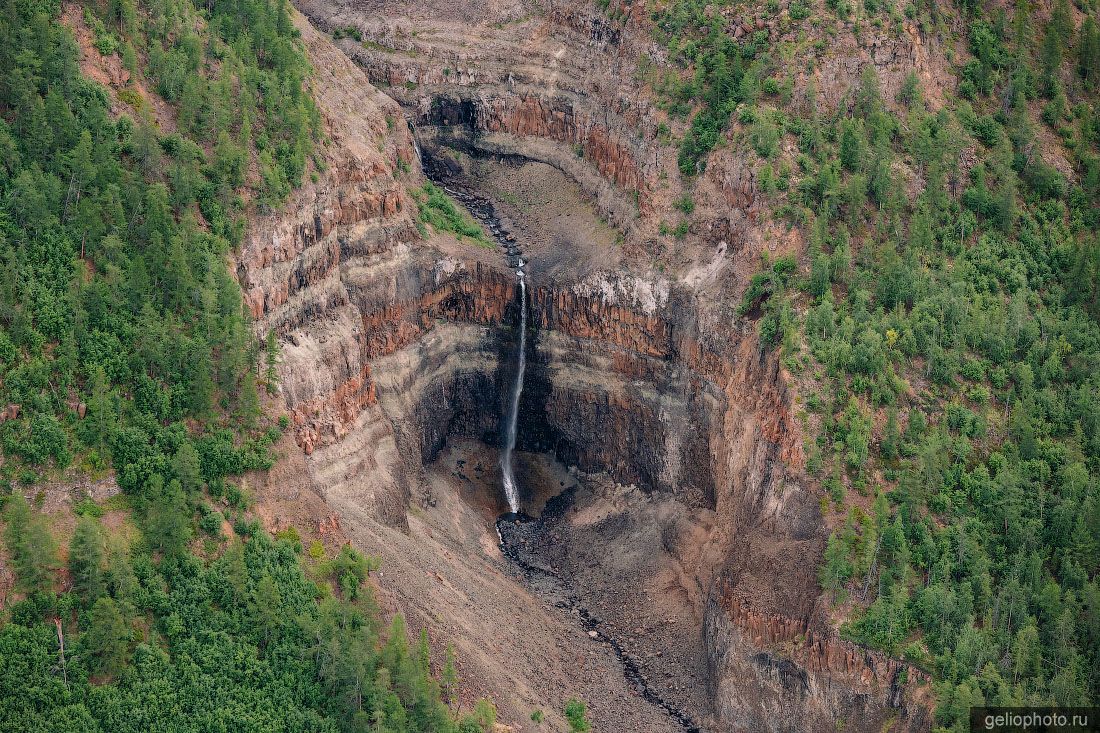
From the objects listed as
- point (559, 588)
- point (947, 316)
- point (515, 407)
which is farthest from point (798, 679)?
point (515, 407)

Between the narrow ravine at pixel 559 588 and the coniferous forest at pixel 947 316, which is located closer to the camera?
the coniferous forest at pixel 947 316

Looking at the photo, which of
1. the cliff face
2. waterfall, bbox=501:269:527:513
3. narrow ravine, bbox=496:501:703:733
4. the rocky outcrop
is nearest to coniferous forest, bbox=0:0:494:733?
the cliff face

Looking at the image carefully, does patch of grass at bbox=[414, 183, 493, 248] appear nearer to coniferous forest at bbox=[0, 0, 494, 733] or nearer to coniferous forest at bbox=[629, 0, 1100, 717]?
coniferous forest at bbox=[629, 0, 1100, 717]

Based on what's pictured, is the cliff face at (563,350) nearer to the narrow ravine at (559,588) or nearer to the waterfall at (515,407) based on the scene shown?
the waterfall at (515,407)

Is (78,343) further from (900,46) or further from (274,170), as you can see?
(900,46)

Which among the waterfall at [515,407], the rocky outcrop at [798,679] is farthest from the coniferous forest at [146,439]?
the waterfall at [515,407]

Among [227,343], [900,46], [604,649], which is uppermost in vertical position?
[900,46]

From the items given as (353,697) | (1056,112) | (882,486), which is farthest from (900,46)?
(353,697)
